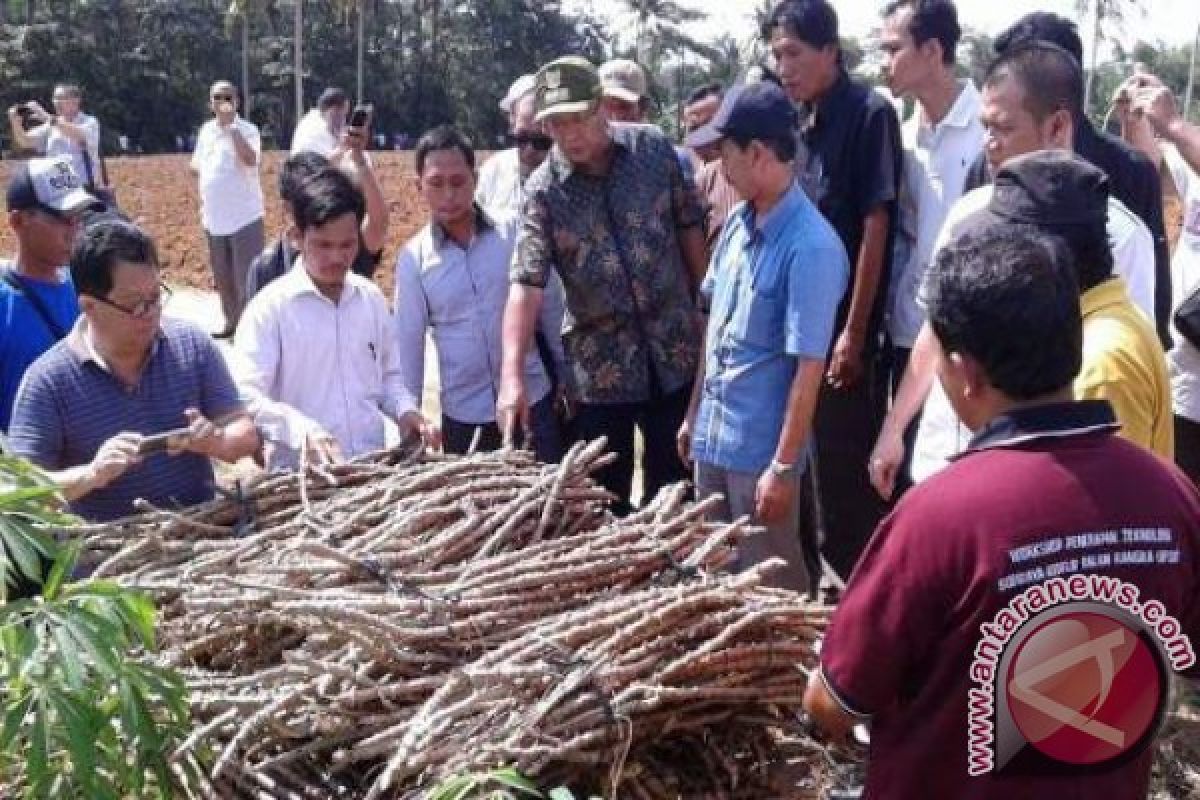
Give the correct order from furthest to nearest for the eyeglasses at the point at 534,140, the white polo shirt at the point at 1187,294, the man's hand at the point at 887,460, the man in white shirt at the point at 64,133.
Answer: the man in white shirt at the point at 64,133, the eyeglasses at the point at 534,140, the white polo shirt at the point at 1187,294, the man's hand at the point at 887,460

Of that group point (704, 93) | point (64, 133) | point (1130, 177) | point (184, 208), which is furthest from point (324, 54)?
point (1130, 177)

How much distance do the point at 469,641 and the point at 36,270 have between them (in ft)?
6.54

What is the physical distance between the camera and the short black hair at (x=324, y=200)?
12.0ft

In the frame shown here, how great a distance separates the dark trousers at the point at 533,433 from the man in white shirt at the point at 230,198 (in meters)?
5.57

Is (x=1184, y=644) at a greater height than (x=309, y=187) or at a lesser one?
lesser

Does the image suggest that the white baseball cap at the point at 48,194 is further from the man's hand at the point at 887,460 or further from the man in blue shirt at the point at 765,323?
the man's hand at the point at 887,460

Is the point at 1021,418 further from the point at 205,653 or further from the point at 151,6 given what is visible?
the point at 151,6

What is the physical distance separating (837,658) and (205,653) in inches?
55.3

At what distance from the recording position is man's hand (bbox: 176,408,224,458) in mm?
3072

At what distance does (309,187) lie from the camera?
370 centimetres

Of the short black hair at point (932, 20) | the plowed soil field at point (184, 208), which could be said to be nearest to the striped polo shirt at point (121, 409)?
the short black hair at point (932, 20)

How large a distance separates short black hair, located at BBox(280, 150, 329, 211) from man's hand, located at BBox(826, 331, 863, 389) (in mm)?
1719

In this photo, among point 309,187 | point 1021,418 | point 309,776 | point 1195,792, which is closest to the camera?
point 1021,418

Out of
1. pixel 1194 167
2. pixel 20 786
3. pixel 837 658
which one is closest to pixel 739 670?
pixel 837 658
